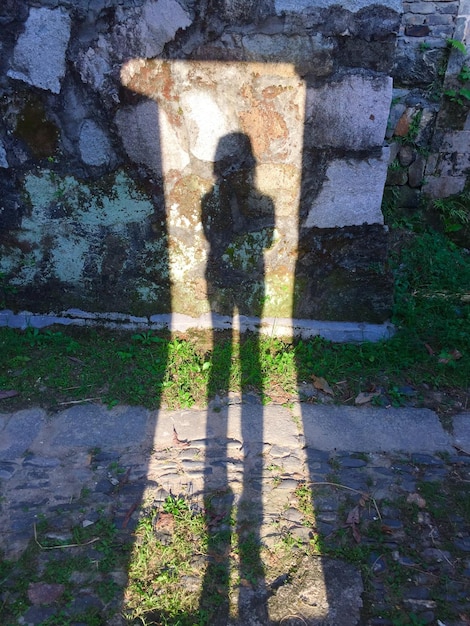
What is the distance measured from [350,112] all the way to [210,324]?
1493 millimetres

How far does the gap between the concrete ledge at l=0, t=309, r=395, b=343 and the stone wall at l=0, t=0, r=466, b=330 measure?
6cm

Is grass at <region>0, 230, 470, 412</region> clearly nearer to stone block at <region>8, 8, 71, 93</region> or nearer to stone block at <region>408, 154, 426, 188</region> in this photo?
stone block at <region>8, 8, 71, 93</region>

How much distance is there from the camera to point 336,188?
2773 millimetres

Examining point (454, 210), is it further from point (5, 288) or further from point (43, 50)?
point (5, 288)

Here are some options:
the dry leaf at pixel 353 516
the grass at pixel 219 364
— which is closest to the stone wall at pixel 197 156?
the grass at pixel 219 364

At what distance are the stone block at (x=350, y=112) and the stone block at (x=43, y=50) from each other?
1306 mm

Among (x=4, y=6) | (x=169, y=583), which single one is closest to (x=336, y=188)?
(x=4, y=6)

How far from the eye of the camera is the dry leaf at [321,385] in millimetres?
2760

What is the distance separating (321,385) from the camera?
278cm

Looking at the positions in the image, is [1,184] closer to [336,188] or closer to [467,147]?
[336,188]

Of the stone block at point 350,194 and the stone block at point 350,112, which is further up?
the stone block at point 350,112

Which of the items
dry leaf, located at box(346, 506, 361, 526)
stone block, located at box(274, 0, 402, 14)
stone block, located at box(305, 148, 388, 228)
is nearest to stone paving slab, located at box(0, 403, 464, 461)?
dry leaf, located at box(346, 506, 361, 526)

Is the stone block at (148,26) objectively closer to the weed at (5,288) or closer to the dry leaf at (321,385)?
the weed at (5,288)

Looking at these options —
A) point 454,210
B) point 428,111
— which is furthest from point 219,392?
point 428,111
